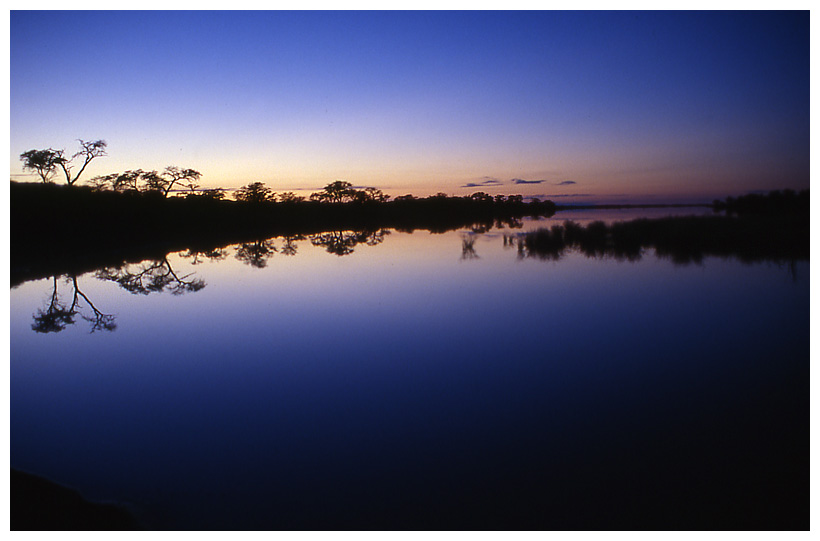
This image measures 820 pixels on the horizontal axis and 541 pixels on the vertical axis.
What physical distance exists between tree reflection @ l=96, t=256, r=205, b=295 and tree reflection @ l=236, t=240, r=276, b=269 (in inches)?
82.2

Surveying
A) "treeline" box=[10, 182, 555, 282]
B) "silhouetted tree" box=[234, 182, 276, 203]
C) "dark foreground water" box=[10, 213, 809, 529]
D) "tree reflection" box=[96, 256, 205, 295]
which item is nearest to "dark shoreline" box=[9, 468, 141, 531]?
"dark foreground water" box=[10, 213, 809, 529]

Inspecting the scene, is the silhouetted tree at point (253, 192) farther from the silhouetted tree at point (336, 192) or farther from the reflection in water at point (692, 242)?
the reflection in water at point (692, 242)

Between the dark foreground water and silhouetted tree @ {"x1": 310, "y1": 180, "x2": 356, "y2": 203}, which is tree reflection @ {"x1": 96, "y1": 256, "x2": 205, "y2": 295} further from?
silhouetted tree @ {"x1": 310, "y1": 180, "x2": 356, "y2": 203}

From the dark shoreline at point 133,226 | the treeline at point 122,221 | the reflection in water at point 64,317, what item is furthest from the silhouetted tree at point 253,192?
the reflection in water at point 64,317

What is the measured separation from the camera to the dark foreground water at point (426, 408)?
2693 mm

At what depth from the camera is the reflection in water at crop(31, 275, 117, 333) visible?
6.33 meters

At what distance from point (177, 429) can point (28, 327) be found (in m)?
4.35

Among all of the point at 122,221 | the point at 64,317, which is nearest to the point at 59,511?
the point at 64,317

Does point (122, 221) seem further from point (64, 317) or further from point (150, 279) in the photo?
point (64, 317)

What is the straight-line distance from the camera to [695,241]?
13.8m

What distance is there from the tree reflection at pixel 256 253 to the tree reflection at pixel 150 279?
2087mm

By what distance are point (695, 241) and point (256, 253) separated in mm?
13702

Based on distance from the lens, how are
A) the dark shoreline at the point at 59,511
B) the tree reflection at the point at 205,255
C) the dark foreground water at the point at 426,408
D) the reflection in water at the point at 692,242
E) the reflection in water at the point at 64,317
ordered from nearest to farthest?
the dark shoreline at the point at 59,511 < the dark foreground water at the point at 426,408 < the reflection in water at the point at 64,317 < the reflection in water at the point at 692,242 < the tree reflection at the point at 205,255

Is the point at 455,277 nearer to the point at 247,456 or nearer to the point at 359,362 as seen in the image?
the point at 359,362
